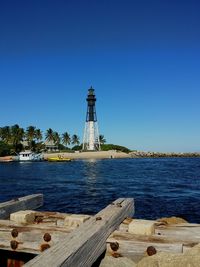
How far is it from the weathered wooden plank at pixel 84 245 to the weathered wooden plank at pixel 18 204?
5.86 feet

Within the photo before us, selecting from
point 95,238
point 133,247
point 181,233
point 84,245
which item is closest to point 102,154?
point 181,233

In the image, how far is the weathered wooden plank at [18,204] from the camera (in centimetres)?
570

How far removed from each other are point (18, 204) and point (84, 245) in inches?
117

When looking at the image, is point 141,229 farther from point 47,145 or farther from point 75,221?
point 47,145

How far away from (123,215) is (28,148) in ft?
504

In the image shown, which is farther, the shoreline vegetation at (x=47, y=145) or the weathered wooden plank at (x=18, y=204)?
the shoreline vegetation at (x=47, y=145)

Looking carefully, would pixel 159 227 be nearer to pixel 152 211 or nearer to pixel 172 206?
pixel 152 211

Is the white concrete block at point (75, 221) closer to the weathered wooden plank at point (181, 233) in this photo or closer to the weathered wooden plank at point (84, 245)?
the weathered wooden plank at point (84, 245)

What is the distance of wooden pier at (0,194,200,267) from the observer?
11.6 feet

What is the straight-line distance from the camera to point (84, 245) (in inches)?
136

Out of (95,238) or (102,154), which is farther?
(102,154)

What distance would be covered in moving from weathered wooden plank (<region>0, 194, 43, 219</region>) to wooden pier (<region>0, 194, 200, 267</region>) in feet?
1.63

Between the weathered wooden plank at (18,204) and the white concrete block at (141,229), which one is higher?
the weathered wooden plank at (18,204)

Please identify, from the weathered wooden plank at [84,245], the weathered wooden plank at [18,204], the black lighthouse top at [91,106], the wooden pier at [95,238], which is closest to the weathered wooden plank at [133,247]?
the wooden pier at [95,238]
